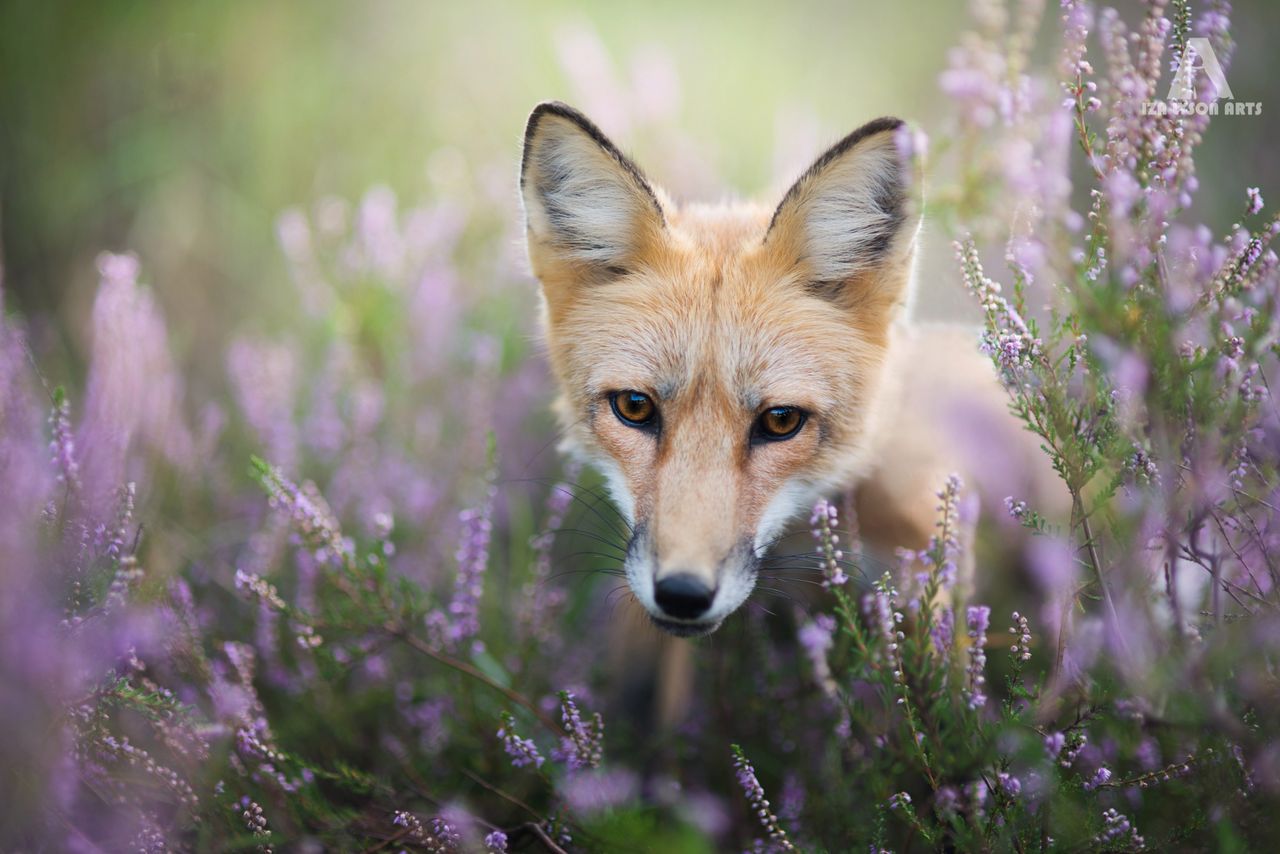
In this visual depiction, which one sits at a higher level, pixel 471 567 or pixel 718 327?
pixel 718 327

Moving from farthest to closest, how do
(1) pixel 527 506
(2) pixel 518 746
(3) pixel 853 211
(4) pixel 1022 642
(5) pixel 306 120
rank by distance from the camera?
(5) pixel 306 120 → (1) pixel 527 506 → (3) pixel 853 211 → (2) pixel 518 746 → (4) pixel 1022 642

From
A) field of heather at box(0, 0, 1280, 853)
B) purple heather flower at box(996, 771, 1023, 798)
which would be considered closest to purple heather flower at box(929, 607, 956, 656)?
field of heather at box(0, 0, 1280, 853)

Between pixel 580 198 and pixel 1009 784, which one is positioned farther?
pixel 580 198

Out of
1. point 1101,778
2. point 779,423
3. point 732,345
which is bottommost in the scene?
point 1101,778

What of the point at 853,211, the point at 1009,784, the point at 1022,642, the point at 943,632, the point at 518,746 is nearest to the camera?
the point at 1009,784

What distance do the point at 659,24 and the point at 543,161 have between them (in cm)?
444

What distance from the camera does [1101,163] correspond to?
1.86 m

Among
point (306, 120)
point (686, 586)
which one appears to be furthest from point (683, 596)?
point (306, 120)

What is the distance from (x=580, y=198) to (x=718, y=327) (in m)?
0.62

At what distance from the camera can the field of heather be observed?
1.58m

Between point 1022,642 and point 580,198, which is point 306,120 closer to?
point 580,198

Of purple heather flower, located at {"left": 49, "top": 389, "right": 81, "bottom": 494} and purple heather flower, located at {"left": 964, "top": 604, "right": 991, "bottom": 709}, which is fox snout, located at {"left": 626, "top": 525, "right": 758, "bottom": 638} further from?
purple heather flower, located at {"left": 49, "top": 389, "right": 81, "bottom": 494}

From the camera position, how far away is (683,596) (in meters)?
1.84

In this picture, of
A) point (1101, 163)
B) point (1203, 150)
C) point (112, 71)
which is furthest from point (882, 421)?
point (112, 71)
